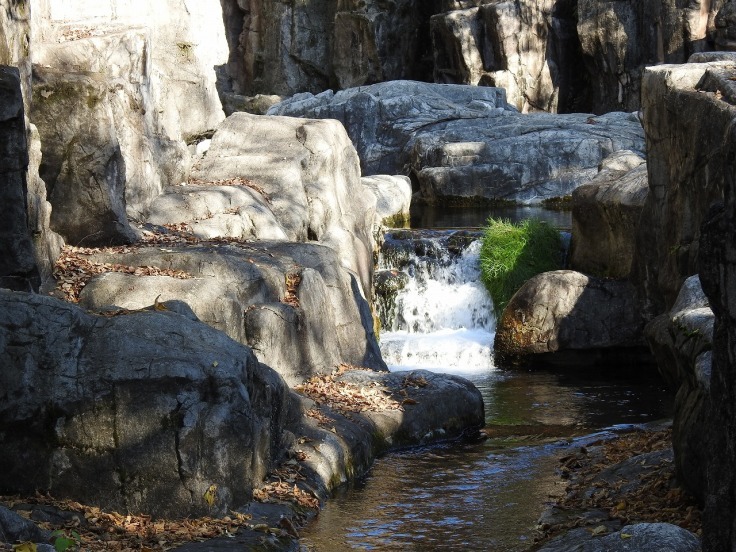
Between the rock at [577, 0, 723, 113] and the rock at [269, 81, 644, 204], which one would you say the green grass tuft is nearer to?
the rock at [269, 81, 644, 204]

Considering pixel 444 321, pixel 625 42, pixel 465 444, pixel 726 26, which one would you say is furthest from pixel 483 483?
pixel 625 42

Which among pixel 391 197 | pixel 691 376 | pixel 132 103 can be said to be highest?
pixel 132 103

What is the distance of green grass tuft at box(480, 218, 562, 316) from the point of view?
17469 millimetres

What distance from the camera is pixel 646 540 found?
575 cm

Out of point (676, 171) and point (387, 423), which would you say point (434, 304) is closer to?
point (676, 171)

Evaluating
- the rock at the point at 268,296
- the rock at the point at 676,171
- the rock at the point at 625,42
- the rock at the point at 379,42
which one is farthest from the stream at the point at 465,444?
Result: the rock at the point at 379,42

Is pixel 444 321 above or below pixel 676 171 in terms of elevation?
below

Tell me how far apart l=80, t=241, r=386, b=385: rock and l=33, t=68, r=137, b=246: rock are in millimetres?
611

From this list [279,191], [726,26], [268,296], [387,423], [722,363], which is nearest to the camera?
[722,363]

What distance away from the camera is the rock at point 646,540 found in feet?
18.6

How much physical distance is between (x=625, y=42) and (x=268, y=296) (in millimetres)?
24467

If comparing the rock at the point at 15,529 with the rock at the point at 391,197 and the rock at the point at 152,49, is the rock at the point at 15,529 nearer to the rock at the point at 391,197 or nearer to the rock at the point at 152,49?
the rock at the point at 152,49

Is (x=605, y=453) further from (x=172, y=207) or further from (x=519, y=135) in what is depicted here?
(x=519, y=135)

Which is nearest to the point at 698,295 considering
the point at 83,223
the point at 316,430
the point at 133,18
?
the point at 316,430
